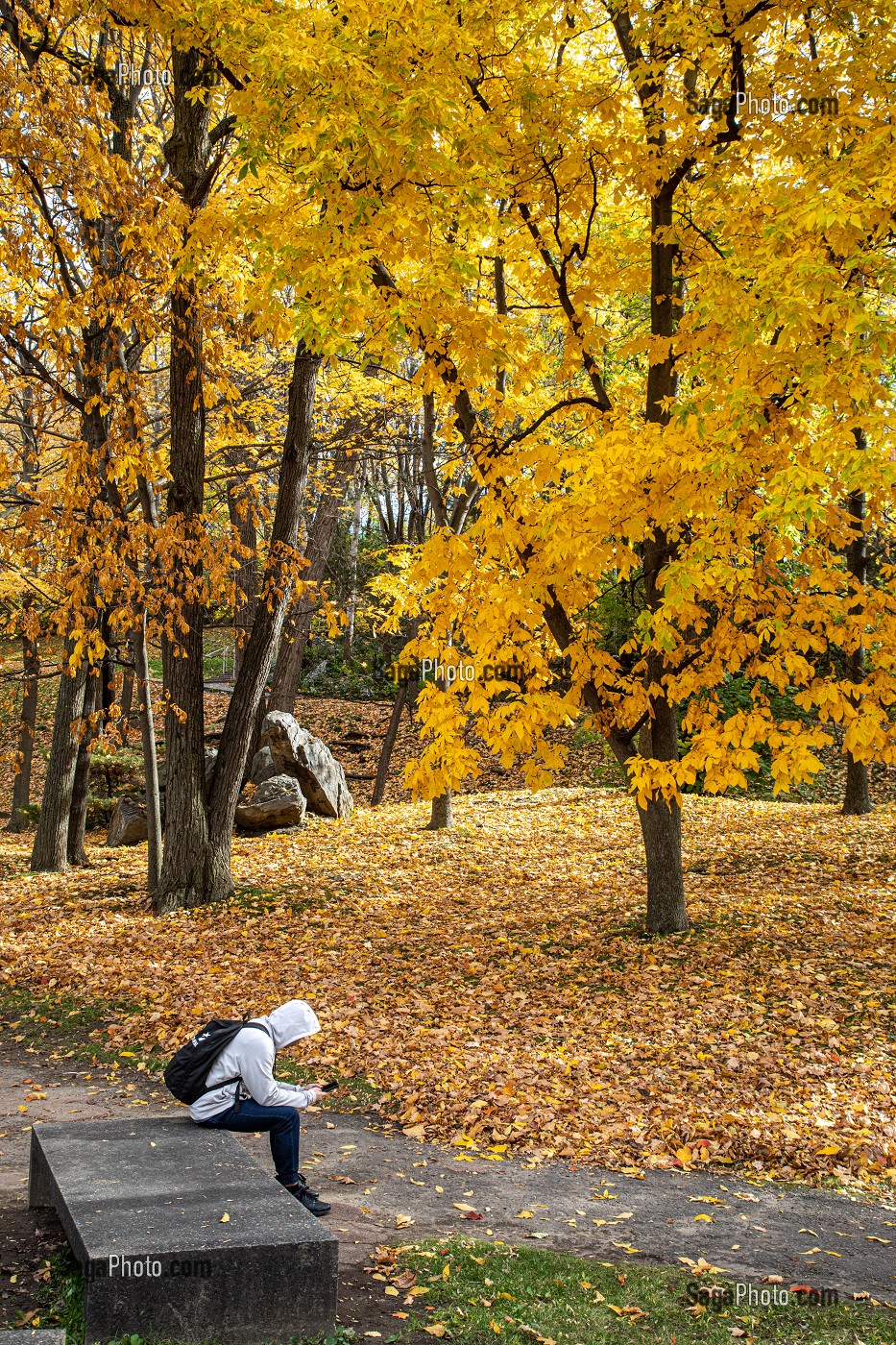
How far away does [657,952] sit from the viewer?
29.8 ft

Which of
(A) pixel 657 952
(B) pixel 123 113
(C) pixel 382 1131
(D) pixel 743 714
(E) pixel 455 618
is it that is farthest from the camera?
(B) pixel 123 113

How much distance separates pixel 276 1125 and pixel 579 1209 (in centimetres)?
165

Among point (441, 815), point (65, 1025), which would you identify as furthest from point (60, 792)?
point (65, 1025)

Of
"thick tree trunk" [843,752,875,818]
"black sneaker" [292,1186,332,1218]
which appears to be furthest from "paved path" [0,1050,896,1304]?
"thick tree trunk" [843,752,875,818]

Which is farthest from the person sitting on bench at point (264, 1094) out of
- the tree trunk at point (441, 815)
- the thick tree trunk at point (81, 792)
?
the tree trunk at point (441, 815)

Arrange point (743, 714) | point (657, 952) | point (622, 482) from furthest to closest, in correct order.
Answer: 1. point (657, 952)
2. point (743, 714)
3. point (622, 482)

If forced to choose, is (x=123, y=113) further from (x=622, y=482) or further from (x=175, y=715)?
(x=622, y=482)

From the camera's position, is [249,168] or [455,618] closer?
[249,168]

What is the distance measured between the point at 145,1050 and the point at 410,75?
284 inches

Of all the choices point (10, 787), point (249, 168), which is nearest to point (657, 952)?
point (249, 168)

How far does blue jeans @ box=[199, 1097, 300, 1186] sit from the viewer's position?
177 inches

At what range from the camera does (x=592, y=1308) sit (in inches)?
156

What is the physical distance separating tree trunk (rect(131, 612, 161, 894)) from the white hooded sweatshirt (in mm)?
5979

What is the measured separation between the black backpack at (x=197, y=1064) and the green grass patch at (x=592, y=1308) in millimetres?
1135
